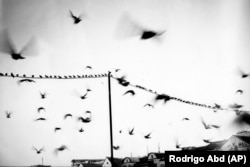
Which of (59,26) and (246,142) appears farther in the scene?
(246,142)

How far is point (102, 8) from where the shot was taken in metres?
5.41

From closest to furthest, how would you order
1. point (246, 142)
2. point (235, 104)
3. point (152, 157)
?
point (235, 104), point (246, 142), point (152, 157)

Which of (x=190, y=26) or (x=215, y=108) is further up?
(x=190, y=26)

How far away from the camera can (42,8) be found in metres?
5.45

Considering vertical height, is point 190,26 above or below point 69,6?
below

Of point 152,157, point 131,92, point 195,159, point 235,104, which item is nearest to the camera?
point 195,159

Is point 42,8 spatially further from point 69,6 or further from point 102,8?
point 102,8

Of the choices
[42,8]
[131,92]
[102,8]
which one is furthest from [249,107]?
[42,8]

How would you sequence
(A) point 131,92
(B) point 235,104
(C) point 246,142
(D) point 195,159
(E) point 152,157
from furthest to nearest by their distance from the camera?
(E) point 152,157 → (C) point 246,142 → (A) point 131,92 → (B) point 235,104 → (D) point 195,159

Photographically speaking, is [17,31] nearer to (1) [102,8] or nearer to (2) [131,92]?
(1) [102,8]

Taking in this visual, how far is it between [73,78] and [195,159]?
2716mm

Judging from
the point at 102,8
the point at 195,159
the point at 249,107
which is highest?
the point at 102,8

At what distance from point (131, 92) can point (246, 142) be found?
5840 millimetres

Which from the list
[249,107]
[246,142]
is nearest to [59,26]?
[249,107]
